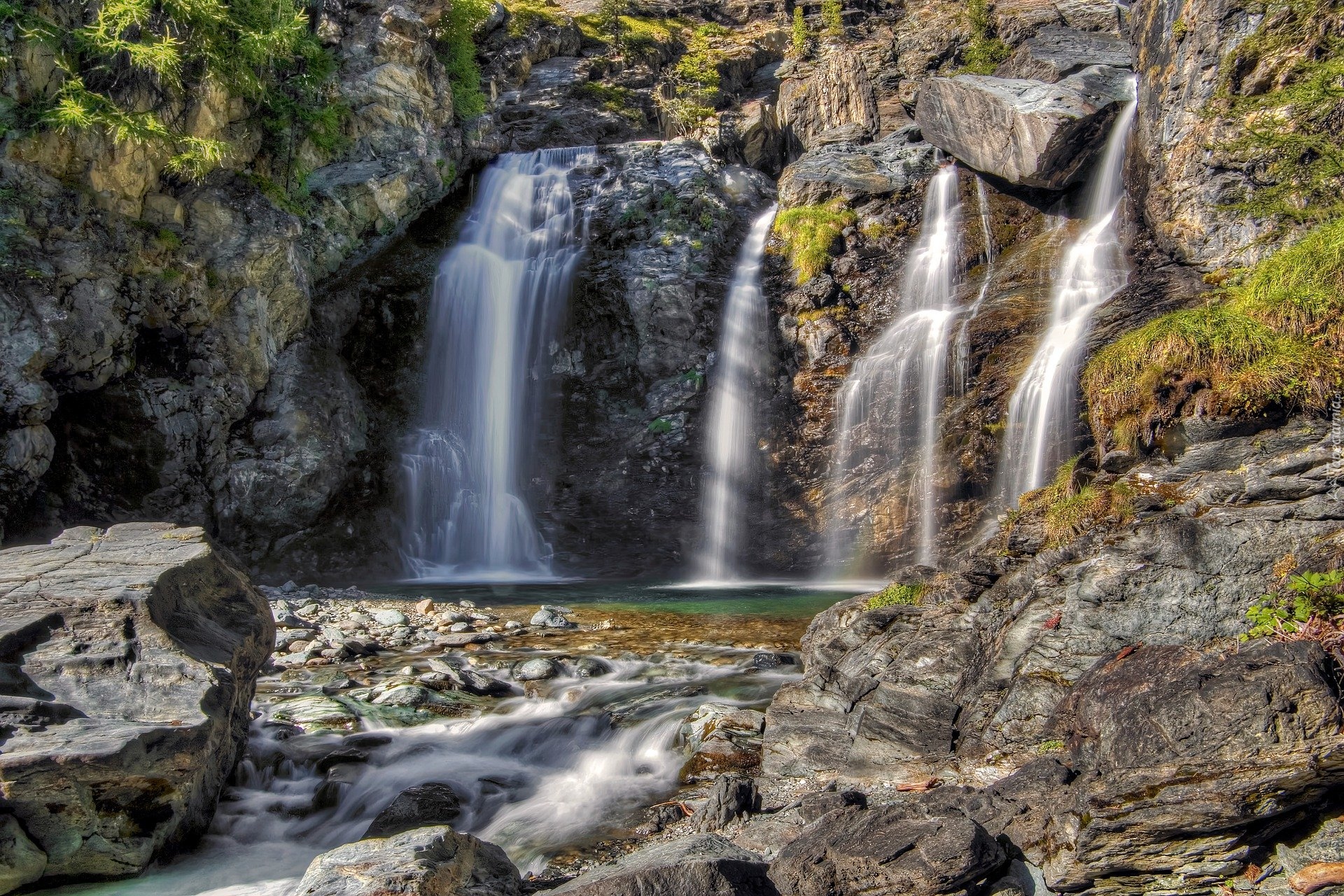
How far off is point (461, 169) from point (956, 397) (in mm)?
12349

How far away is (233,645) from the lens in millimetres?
5031

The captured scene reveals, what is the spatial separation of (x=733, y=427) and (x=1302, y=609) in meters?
12.7

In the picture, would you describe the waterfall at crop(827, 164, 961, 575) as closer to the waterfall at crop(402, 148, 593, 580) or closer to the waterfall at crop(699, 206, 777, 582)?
the waterfall at crop(699, 206, 777, 582)

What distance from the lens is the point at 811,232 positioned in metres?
17.6

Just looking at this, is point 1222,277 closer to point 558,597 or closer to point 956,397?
point 956,397

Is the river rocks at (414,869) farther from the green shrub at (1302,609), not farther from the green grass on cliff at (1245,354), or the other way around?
the green grass on cliff at (1245,354)

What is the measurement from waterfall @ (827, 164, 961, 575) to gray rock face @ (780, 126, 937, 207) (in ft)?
7.79

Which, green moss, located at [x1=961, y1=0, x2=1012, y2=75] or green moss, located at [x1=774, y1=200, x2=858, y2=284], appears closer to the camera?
green moss, located at [x1=774, y1=200, x2=858, y2=284]

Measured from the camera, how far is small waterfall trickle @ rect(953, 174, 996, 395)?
14.0 m

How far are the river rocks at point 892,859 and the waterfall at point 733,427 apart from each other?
457 inches

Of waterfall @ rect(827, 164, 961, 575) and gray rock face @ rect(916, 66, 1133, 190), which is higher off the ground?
gray rock face @ rect(916, 66, 1133, 190)

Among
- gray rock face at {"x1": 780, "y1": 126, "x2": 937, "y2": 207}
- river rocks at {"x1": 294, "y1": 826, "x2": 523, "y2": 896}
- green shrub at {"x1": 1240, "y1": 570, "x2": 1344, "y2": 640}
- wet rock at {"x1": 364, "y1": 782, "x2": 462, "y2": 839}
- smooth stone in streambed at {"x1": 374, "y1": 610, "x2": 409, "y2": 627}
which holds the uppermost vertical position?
gray rock face at {"x1": 780, "y1": 126, "x2": 937, "y2": 207}

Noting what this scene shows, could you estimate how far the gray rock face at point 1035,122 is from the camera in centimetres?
1521

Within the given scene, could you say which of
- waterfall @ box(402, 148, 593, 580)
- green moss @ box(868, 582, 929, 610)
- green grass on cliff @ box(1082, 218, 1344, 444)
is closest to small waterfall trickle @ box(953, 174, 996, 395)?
green grass on cliff @ box(1082, 218, 1344, 444)
